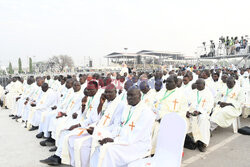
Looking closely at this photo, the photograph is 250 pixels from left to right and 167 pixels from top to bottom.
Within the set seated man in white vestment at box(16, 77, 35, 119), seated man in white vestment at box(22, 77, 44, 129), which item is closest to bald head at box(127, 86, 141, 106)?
seated man in white vestment at box(22, 77, 44, 129)

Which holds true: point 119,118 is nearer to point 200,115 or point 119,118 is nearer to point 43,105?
point 200,115

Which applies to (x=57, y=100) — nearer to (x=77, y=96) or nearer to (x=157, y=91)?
(x=77, y=96)

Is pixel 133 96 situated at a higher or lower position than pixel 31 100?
higher

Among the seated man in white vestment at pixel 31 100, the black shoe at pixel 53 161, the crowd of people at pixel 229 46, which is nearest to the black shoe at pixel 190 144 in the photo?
the black shoe at pixel 53 161

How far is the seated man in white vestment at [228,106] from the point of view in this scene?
5.30 m

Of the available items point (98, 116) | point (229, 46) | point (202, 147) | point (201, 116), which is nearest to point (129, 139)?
point (98, 116)

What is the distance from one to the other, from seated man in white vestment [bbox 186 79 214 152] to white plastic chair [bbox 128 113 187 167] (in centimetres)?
190

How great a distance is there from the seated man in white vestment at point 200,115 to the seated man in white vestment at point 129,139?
1703 mm

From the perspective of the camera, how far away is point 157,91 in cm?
502

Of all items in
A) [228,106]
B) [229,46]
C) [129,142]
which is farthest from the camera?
[229,46]

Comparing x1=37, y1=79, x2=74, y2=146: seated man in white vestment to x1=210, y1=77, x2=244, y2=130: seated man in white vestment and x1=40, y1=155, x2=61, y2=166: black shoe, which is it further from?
x1=210, y1=77, x2=244, y2=130: seated man in white vestment

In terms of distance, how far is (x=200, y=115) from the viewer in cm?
468

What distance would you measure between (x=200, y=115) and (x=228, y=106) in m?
1.35

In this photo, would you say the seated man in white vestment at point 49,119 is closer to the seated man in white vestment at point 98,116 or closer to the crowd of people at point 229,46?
the seated man in white vestment at point 98,116
